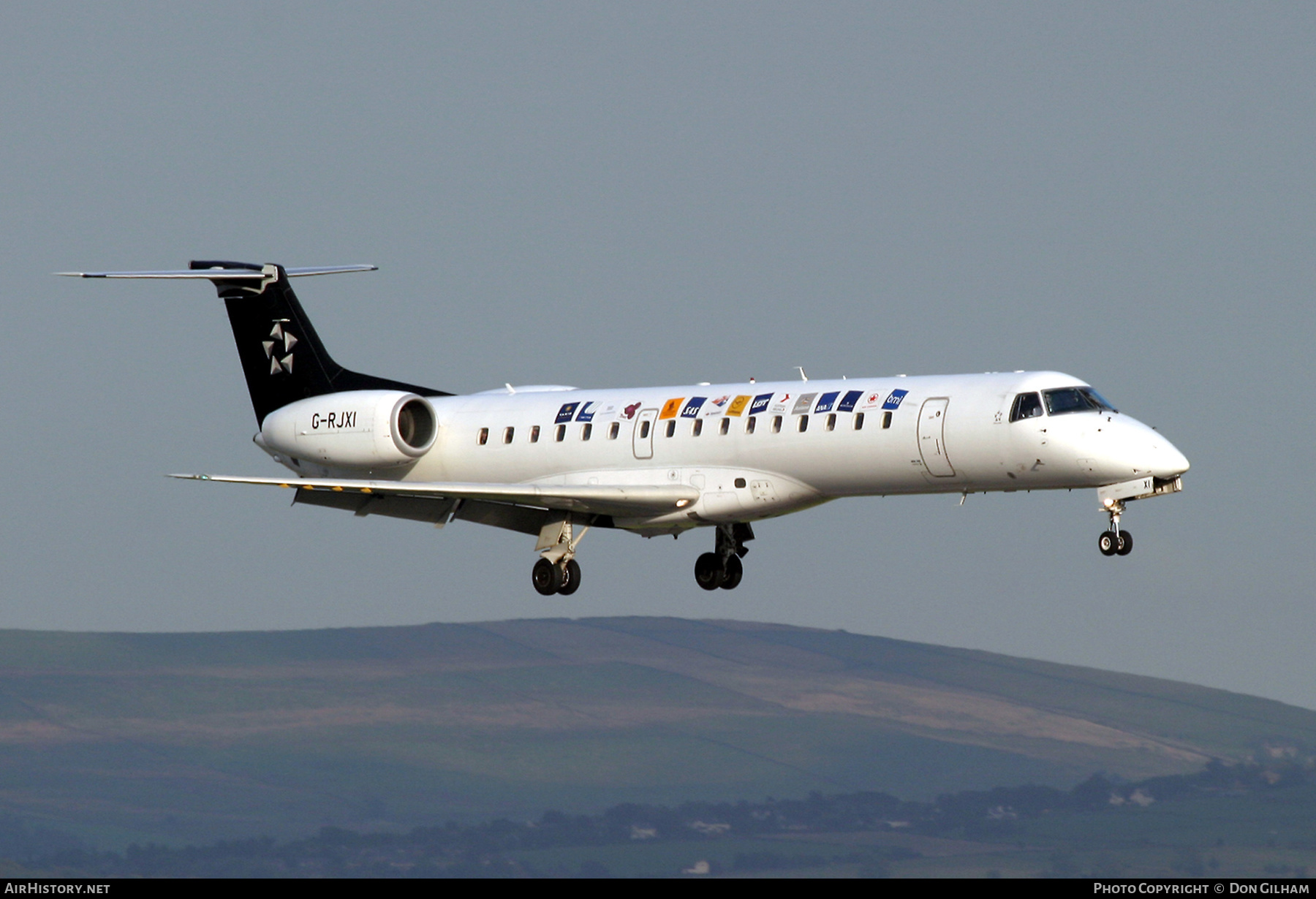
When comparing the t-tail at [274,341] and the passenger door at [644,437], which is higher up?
the t-tail at [274,341]

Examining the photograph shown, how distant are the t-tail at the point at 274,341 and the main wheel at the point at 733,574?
347 inches

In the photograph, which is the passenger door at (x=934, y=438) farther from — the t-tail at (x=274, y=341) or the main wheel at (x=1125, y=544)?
the t-tail at (x=274, y=341)

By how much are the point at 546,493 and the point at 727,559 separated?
5052mm

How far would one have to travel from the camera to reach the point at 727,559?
39062mm

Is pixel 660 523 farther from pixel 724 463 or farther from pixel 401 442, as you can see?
pixel 401 442

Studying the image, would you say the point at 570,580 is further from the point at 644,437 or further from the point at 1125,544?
the point at 1125,544

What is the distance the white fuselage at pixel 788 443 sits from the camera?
31969mm

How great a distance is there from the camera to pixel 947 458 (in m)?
32.8

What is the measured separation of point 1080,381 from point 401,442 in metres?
15.0

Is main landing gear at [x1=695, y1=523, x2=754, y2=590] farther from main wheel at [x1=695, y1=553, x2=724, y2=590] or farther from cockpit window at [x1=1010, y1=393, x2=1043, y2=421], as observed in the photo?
cockpit window at [x1=1010, y1=393, x2=1043, y2=421]

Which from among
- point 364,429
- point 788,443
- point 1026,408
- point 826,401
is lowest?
point 788,443

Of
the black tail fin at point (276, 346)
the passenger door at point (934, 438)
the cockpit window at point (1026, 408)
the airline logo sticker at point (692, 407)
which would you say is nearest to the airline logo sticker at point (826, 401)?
the passenger door at point (934, 438)

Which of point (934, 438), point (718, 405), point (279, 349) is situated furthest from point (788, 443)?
point (279, 349)
